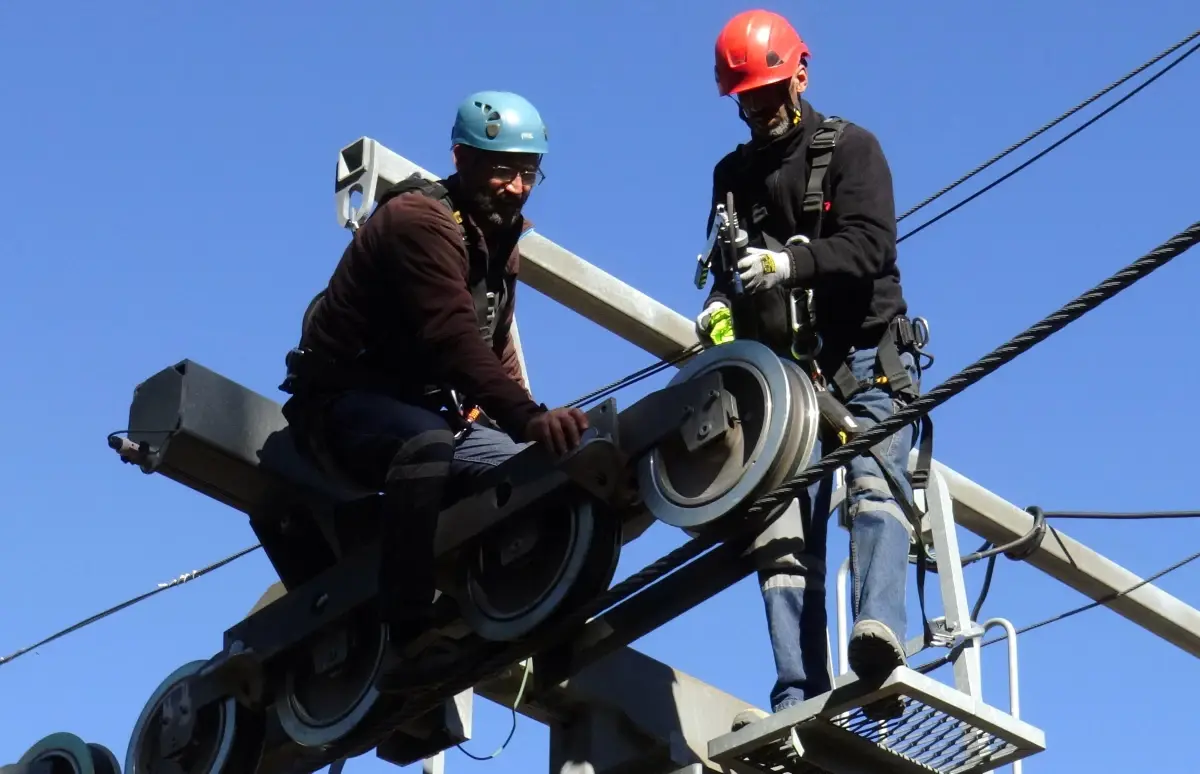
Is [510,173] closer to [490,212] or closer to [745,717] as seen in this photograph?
[490,212]

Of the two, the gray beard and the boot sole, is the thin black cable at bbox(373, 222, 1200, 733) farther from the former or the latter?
the gray beard

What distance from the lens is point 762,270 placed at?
293 inches

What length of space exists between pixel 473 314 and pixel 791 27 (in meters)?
1.57

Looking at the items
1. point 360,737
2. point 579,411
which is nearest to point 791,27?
point 579,411

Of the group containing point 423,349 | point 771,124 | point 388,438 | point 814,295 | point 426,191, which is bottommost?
point 388,438

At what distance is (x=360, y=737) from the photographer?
8.05 metres

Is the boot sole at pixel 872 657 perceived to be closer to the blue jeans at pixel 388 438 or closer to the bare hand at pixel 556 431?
the bare hand at pixel 556 431

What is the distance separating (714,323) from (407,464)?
1.17m

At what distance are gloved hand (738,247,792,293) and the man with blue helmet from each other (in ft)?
2.31

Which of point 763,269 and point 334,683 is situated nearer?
point 763,269

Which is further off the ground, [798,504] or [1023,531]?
[1023,531]

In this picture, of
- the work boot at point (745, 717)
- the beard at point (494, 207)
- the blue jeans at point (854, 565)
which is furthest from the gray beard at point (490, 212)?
the work boot at point (745, 717)

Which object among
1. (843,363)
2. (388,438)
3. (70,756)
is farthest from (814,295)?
(70,756)

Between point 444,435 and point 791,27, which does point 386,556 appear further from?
point 791,27
